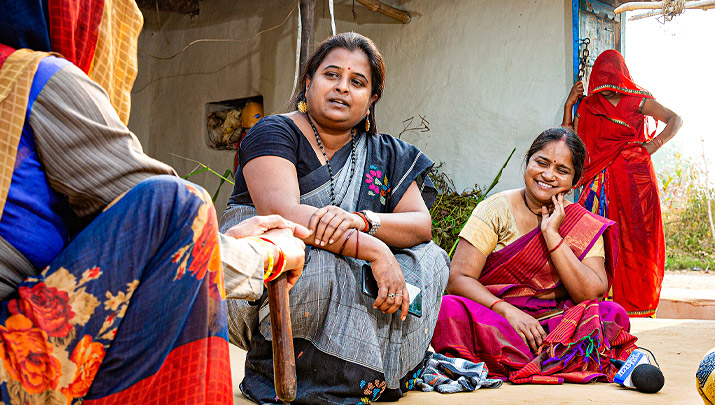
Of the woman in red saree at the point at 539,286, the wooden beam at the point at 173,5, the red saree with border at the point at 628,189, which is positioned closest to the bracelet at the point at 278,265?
the woman in red saree at the point at 539,286

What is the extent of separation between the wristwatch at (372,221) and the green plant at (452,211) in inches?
130

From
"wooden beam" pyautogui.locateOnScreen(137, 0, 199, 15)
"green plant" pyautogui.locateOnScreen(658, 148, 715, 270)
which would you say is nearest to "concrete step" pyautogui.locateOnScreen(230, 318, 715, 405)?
"wooden beam" pyautogui.locateOnScreen(137, 0, 199, 15)

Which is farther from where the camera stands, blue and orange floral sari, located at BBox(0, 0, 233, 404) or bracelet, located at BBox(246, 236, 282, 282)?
bracelet, located at BBox(246, 236, 282, 282)

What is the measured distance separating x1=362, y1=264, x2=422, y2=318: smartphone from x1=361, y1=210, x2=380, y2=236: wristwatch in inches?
5.6

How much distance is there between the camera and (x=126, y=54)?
1.60 m

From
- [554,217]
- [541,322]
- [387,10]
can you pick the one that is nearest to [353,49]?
[554,217]

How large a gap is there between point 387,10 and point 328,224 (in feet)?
14.9

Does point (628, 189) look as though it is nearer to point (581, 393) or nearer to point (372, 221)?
point (581, 393)

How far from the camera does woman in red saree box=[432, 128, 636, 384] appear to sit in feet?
10.9

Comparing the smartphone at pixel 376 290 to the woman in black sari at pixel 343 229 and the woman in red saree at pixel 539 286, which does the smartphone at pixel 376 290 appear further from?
the woman in red saree at pixel 539 286

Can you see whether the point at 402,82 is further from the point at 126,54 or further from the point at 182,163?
the point at 126,54

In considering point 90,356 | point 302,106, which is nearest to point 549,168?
point 302,106

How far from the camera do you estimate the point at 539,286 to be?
12.1 feet

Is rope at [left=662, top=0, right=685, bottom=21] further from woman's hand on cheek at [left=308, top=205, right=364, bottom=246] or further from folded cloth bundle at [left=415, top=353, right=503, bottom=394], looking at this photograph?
woman's hand on cheek at [left=308, top=205, right=364, bottom=246]
